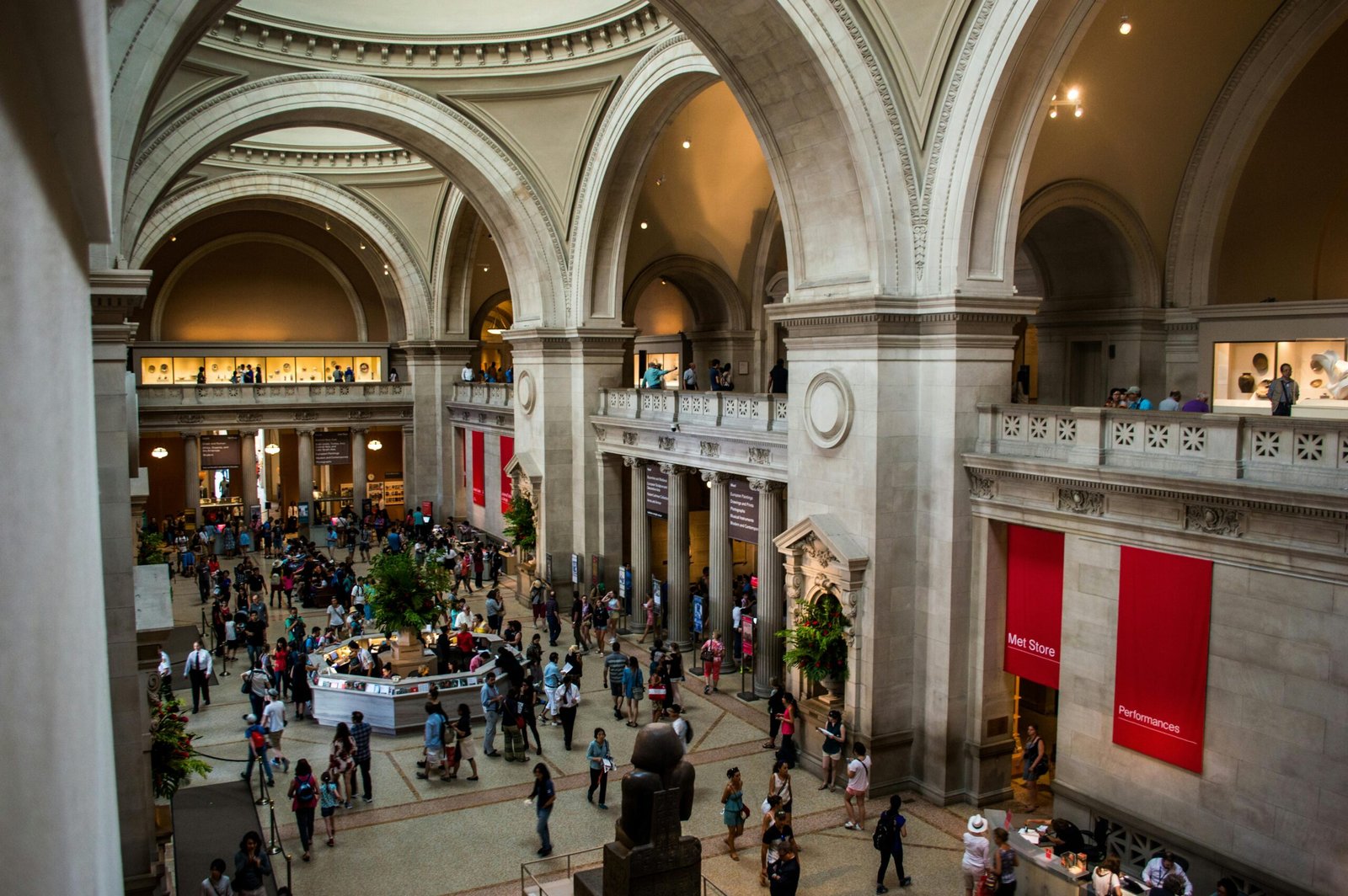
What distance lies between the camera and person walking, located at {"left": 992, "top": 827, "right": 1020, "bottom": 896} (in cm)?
981

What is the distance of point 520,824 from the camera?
12445 millimetres

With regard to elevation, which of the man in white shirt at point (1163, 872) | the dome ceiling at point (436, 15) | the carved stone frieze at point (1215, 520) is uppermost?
the dome ceiling at point (436, 15)

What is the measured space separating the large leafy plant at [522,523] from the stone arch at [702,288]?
5.17 meters

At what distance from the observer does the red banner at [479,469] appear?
3005 cm

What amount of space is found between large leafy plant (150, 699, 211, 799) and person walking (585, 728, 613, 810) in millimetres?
4477

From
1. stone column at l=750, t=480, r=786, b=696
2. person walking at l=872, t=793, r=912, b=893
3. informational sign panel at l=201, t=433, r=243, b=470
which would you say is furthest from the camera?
informational sign panel at l=201, t=433, r=243, b=470

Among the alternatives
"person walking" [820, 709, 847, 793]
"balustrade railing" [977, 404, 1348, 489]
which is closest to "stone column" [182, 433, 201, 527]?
"person walking" [820, 709, 847, 793]

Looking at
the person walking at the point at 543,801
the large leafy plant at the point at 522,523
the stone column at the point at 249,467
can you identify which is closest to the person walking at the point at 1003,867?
the person walking at the point at 543,801

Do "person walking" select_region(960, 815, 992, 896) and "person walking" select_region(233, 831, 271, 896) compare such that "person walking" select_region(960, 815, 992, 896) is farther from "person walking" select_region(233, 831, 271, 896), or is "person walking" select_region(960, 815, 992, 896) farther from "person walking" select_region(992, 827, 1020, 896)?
"person walking" select_region(233, 831, 271, 896)

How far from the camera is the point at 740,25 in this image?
1351cm

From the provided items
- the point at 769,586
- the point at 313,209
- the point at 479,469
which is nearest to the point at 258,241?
the point at 313,209

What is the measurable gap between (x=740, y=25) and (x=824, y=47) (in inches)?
50.9

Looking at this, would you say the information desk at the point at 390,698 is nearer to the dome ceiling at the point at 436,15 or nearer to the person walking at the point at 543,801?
the person walking at the point at 543,801

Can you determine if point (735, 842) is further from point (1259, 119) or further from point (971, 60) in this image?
point (1259, 119)
